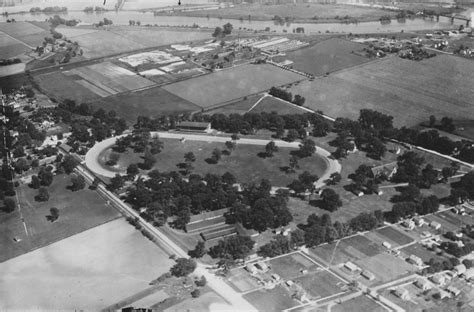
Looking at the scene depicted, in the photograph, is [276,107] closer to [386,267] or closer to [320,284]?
[386,267]

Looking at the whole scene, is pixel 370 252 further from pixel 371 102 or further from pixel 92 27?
pixel 92 27

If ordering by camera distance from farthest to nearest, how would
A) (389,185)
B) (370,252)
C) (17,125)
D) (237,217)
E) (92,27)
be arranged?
(92,27) → (17,125) → (389,185) → (237,217) → (370,252)

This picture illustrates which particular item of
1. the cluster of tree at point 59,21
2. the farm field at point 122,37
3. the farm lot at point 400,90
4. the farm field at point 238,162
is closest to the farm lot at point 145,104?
the farm field at point 238,162

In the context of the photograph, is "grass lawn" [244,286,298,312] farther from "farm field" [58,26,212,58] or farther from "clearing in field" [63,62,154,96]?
"farm field" [58,26,212,58]

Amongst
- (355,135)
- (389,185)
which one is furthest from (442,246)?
(355,135)

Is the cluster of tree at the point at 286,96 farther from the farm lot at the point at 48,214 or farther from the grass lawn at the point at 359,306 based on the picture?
the grass lawn at the point at 359,306

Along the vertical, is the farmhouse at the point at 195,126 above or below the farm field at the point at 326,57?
below

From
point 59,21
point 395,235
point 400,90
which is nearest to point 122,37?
point 59,21
